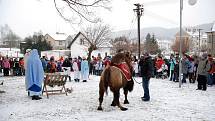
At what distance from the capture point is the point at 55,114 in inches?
383

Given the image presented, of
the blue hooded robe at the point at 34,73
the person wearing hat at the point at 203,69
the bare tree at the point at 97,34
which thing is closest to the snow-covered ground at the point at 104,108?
the blue hooded robe at the point at 34,73

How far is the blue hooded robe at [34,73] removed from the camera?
12834 millimetres

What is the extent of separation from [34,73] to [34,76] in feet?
0.42

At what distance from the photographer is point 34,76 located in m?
13.0

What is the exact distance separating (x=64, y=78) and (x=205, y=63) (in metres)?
6.95

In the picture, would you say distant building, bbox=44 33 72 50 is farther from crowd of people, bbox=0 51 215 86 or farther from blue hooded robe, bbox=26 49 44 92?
blue hooded robe, bbox=26 49 44 92

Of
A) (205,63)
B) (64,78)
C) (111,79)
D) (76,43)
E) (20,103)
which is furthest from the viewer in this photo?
(76,43)

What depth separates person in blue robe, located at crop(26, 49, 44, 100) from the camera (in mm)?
12812

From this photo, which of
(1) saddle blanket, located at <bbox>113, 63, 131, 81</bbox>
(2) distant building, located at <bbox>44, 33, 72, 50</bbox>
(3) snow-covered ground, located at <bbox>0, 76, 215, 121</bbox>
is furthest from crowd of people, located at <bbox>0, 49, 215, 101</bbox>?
(2) distant building, located at <bbox>44, 33, 72, 50</bbox>

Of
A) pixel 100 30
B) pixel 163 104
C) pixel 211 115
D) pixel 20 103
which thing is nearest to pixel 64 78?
pixel 20 103

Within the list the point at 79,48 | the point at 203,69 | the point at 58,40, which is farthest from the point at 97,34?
the point at 203,69

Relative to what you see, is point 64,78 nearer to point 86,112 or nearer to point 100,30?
point 86,112

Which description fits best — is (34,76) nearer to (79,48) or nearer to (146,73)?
(146,73)

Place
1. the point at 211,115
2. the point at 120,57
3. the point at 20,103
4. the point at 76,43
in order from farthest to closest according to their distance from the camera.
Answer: the point at 76,43 < the point at 20,103 < the point at 120,57 < the point at 211,115
